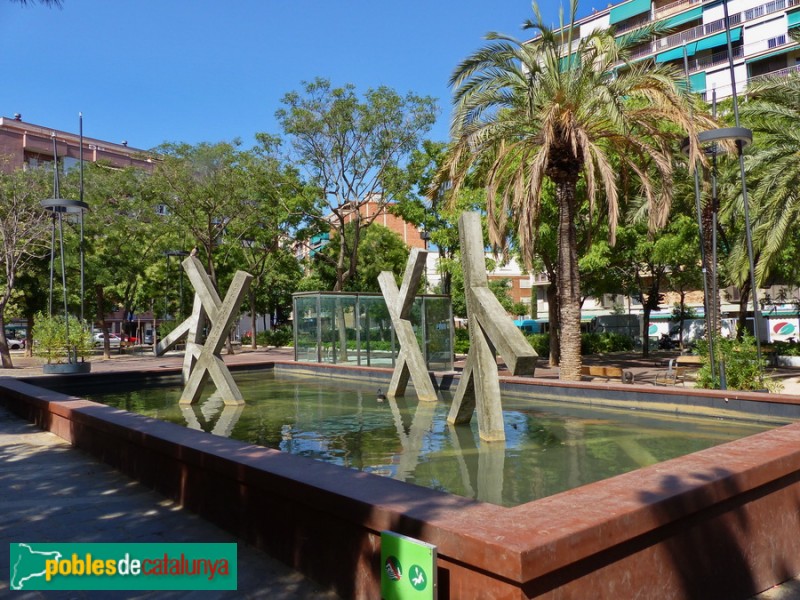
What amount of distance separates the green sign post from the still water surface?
7.33ft

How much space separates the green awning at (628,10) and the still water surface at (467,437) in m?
46.7

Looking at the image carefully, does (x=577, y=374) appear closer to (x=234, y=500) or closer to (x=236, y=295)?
(x=236, y=295)

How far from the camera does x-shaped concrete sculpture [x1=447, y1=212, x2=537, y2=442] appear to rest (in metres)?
7.23

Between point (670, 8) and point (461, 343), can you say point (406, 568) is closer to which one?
point (461, 343)

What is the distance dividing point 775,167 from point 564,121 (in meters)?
5.54

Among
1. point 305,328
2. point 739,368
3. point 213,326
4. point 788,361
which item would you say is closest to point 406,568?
point 213,326

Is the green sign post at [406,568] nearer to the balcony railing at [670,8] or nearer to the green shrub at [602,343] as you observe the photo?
the green shrub at [602,343]

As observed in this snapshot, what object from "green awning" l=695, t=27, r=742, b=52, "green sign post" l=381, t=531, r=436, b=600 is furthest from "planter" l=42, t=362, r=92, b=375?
"green awning" l=695, t=27, r=742, b=52

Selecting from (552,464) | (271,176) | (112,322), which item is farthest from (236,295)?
(112,322)

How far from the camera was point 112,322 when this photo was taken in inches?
2490

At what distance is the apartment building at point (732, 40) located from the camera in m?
41.3

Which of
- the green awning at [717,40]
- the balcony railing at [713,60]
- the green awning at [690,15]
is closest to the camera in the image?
the green awning at [717,40]

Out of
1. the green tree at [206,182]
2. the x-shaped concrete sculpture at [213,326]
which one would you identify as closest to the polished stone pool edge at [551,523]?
the x-shaped concrete sculpture at [213,326]

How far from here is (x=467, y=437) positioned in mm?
8039
